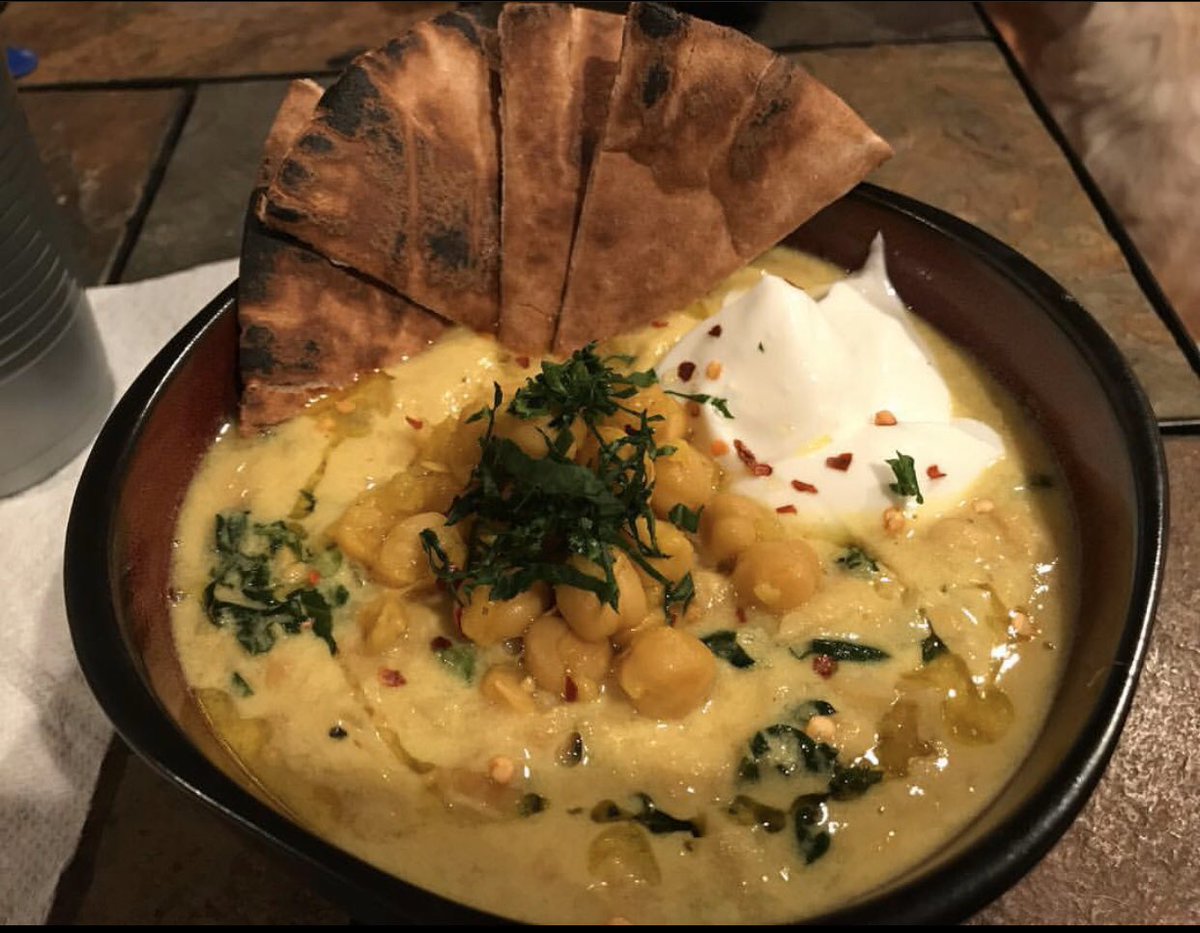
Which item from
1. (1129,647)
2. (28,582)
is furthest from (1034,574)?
(28,582)

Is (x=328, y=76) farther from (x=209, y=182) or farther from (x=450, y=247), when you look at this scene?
(x=450, y=247)

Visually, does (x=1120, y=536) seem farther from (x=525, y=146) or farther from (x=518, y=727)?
(x=525, y=146)

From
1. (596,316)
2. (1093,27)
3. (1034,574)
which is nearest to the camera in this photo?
(1034,574)

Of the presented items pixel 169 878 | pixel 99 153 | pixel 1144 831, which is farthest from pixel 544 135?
pixel 99 153

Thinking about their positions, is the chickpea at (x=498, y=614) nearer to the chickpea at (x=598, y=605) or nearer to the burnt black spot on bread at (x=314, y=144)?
the chickpea at (x=598, y=605)

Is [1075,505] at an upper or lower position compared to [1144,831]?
A: upper

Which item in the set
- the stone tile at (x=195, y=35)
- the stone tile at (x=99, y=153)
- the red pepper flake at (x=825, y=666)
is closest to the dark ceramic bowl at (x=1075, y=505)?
the red pepper flake at (x=825, y=666)

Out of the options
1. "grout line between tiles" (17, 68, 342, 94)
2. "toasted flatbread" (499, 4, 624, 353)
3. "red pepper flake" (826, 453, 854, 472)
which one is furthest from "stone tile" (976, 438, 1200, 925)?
"grout line between tiles" (17, 68, 342, 94)
